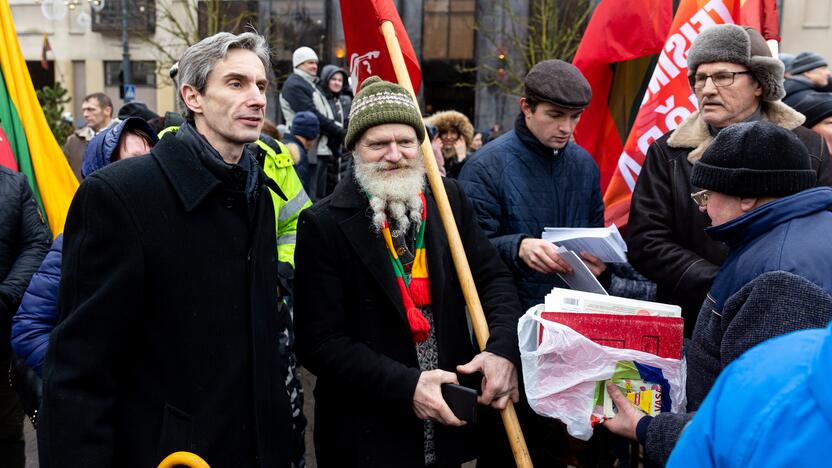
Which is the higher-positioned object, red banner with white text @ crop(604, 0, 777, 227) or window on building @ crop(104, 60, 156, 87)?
red banner with white text @ crop(604, 0, 777, 227)

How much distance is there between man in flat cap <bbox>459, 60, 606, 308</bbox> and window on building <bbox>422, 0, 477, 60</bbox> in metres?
23.3

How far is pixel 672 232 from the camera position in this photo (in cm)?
310

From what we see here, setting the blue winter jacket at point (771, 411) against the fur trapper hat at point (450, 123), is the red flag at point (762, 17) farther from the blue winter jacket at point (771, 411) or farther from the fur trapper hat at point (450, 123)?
the fur trapper hat at point (450, 123)

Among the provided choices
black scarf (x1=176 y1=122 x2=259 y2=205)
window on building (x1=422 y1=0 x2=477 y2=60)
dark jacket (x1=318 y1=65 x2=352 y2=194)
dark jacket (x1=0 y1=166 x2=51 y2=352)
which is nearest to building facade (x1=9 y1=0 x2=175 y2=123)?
window on building (x1=422 y1=0 x2=477 y2=60)

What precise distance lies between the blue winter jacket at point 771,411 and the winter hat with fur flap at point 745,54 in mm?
2194

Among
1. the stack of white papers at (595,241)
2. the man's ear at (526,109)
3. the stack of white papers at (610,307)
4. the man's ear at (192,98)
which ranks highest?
the man's ear at (192,98)

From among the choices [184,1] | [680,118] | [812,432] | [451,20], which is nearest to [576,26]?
[451,20]

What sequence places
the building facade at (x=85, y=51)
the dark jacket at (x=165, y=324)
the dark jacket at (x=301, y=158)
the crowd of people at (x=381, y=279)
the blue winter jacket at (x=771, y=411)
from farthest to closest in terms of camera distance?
the building facade at (x=85, y=51), the dark jacket at (x=301, y=158), the dark jacket at (x=165, y=324), the crowd of people at (x=381, y=279), the blue winter jacket at (x=771, y=411)

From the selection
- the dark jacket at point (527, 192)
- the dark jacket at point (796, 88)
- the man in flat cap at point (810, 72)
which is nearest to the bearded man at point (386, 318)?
the dark jacket at point (527, 192)

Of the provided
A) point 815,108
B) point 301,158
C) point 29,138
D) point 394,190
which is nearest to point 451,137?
point 301,158

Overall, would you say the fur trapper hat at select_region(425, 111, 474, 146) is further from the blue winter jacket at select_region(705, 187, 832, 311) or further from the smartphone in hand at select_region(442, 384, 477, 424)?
the blue winter jacket at select_region(705, 187, 832, 311)

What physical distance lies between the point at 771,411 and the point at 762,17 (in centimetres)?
389

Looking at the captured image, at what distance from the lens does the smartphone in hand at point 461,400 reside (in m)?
2.43

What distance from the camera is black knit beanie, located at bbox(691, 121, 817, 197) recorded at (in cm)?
200
